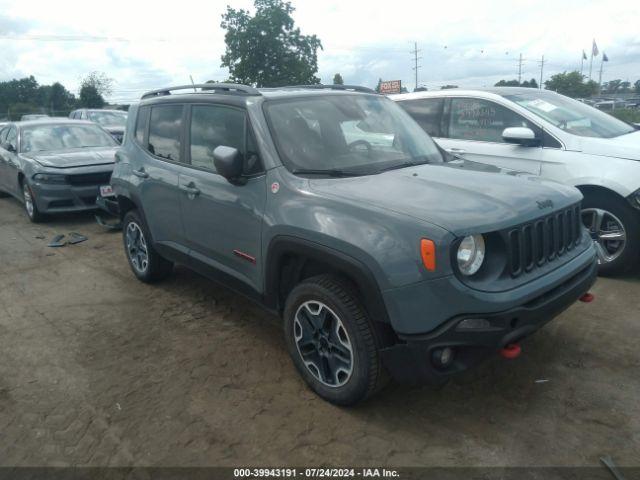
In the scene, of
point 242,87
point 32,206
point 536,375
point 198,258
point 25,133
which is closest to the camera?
point 536,375

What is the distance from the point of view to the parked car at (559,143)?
4926 mm

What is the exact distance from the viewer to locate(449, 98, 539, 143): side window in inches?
225

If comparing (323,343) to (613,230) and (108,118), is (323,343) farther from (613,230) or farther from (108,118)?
(108,118)

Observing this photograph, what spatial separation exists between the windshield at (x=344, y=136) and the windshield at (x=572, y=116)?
205cm

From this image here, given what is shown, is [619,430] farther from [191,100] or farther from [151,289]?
[151,289]

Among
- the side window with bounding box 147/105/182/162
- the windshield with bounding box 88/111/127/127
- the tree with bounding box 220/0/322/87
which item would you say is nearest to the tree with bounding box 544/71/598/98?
the tree with bounding box 220/0/322/87

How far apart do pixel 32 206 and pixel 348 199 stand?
730cm

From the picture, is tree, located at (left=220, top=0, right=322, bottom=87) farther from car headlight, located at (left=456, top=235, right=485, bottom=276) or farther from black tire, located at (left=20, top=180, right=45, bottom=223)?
car headlight, located at (left=456, top=235, right=485, bottom=276)

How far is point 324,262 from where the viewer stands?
119 inches

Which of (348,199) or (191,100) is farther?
(191,100)

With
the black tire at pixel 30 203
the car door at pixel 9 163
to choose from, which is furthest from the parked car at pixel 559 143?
the car door at pixel 9 163

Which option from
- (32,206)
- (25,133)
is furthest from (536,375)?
(25,133)

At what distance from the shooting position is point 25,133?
9188 millimetres

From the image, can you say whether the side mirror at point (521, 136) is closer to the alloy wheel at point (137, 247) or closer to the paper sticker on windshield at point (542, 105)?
the paper sticker on windshield at point (542, 105)
